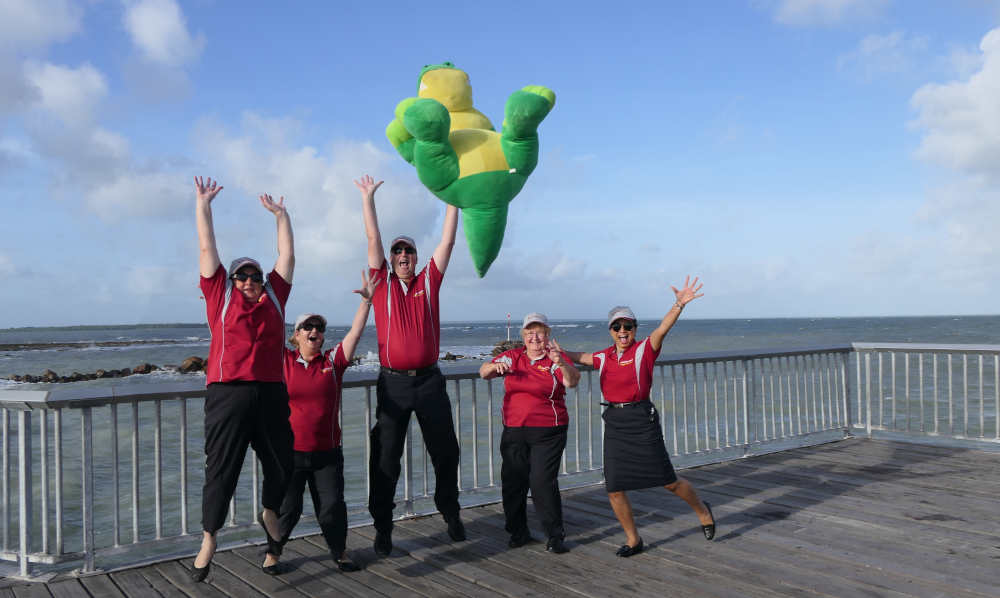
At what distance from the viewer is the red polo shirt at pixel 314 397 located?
3.62 meters

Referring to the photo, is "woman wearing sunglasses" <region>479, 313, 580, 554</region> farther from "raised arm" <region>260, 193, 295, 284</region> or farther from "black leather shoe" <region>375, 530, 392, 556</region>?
"raised arm" <region>260, 193, 295, 284</region>

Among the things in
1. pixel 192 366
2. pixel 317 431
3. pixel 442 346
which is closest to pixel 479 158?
pixel 317 431

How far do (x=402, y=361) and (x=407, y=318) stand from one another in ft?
0.76

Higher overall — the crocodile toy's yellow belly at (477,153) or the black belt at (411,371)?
the crocodile toy's yellow belly at (477,153)

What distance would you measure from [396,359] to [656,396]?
16.2 meters

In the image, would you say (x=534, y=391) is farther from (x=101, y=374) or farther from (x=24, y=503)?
(x=101, y=374)

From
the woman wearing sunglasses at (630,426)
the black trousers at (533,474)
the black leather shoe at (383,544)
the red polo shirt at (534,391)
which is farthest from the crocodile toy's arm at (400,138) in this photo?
the black leather shoe at (383,544)

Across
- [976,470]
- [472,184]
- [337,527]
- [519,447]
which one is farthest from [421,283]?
[976,470]

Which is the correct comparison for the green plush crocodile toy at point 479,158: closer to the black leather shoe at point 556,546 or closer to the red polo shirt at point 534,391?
the red polo shirt at point 534,391

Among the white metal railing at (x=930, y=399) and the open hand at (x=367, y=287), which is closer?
the open hand at (x=367, y=287)

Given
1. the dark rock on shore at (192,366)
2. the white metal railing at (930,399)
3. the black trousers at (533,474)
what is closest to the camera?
the black trousers at (533,474)

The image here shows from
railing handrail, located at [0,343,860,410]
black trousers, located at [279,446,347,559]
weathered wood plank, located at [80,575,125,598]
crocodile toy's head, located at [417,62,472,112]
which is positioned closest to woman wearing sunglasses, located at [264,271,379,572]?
black trousers, located at [279,446,347,559]

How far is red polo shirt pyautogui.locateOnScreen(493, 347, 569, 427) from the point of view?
12.9 ft

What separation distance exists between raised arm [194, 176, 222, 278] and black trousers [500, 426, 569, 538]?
69.0 inches
